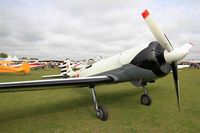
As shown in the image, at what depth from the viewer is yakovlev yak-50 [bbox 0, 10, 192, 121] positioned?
4.79m

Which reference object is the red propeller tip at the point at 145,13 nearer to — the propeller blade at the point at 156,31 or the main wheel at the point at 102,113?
the propeller blade at the point at 156,31

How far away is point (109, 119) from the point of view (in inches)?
210

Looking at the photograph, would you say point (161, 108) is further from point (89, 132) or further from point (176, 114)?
point (89, 132)

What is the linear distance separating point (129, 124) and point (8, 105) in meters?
5.04

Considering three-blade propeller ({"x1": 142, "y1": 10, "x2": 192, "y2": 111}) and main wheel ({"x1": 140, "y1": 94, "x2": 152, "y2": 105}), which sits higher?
three-blade propeller ({"x1": 142, "y1": 10, "x2": 192, "y2": 111})

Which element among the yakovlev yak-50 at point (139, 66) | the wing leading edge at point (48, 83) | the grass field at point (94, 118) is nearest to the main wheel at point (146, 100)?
the grass field at point (94, 118)

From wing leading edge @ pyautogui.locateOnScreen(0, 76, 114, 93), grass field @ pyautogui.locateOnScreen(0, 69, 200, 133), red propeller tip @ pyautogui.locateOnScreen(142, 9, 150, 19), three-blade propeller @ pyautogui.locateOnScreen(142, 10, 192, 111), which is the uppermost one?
red propeller tip @ pyautogui.locateOnScreen(142, 9, 150, 19)

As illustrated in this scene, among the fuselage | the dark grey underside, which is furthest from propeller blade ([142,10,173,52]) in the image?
the dark grey underside

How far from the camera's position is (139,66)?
5.59 meters

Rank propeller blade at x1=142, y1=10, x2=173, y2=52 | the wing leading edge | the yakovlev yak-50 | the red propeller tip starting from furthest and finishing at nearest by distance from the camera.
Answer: the yakovlev yak-50
propeller blade at x1=142, y1=10, x2=173, y2=52
the red propeller tip
the wing leading edge

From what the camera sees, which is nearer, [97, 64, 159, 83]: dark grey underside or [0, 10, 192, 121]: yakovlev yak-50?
[0, 10, 192, 121]: yakovlev yak-50

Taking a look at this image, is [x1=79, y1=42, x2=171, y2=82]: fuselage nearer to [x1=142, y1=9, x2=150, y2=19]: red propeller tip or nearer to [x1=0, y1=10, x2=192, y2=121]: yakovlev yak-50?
[x1=0, y1=10, x2=192, y2=121]: yakovlev yak-50

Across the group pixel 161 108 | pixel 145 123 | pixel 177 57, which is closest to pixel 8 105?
pixel 145 123

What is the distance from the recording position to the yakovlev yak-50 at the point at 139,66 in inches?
189
